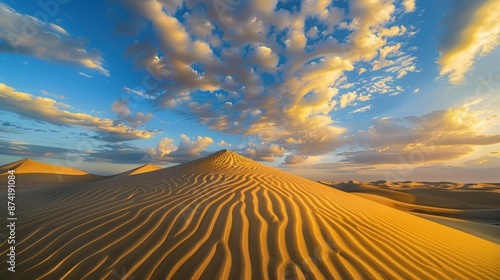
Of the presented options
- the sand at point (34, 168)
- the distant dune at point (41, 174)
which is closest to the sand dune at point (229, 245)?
the distant dune at point (41, 174)

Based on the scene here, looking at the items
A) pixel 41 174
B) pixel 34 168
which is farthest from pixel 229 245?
pixel 34 168

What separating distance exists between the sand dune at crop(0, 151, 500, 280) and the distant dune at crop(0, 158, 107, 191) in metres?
22.2

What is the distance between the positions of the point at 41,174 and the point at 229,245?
31428mm

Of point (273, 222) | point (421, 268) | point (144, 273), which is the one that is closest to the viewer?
point (144, 273)

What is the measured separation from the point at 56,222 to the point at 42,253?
127cm

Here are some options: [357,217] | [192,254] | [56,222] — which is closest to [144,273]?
[192,254]

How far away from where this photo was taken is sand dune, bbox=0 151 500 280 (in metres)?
2.62

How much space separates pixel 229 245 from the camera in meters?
3.08

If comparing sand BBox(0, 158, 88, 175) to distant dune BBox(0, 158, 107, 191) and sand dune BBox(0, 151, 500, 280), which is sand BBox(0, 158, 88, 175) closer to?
distant dune BBox(0, 158, 107, 191)

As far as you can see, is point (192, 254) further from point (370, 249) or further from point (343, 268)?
point (370, 249)

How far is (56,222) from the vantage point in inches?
159

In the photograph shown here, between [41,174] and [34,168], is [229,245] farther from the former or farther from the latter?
[34,168]

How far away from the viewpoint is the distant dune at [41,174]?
2158 cm

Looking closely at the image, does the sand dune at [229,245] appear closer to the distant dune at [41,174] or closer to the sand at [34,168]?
→ the distant dune at [41,174]
